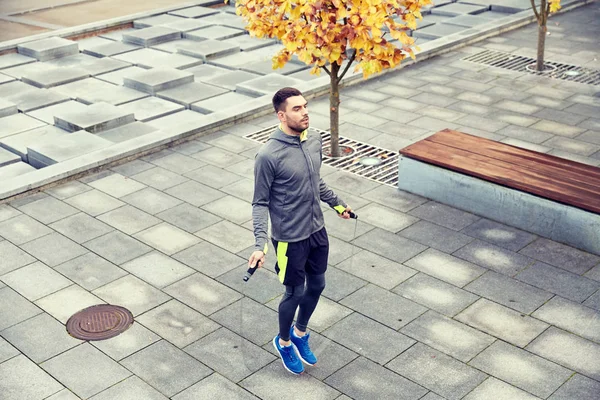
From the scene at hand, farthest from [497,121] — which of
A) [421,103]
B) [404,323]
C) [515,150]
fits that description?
[404,323]

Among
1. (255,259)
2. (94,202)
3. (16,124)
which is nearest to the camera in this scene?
(255,259)

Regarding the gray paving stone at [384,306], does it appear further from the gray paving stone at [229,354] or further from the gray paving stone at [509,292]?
the gray paving stone at [229,354]

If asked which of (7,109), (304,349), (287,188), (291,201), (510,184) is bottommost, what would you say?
(304,349)

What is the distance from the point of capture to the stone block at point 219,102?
14.3 m

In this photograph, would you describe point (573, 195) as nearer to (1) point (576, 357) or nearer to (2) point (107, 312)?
(1) point (576, 357)

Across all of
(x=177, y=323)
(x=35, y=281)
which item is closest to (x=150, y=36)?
(x=35, y=281)

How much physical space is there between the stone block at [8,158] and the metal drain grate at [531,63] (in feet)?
29.0

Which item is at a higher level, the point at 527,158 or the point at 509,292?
the point at 527,158

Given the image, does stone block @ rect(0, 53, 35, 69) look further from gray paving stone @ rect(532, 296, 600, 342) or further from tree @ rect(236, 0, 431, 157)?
gray paving stone @ rect(532, 296, 600, 342)

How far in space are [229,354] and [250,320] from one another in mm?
586

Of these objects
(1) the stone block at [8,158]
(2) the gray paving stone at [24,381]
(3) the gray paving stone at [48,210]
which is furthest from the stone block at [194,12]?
(2) the gray paving stone at [24,381]

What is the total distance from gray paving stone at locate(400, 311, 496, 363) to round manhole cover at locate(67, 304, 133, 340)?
2727mm

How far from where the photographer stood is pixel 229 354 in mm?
7512

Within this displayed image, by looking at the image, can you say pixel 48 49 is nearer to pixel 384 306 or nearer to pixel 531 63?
pixel 531 63
